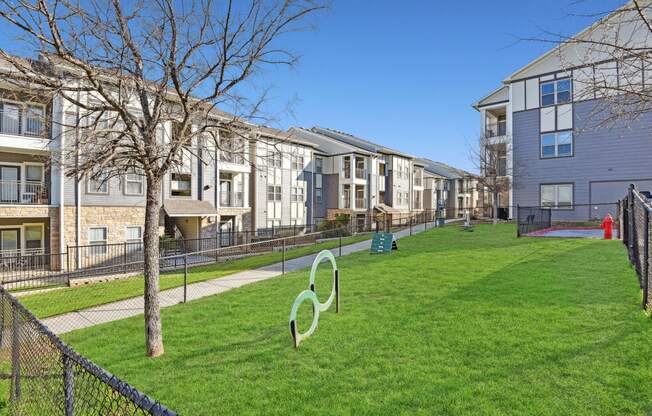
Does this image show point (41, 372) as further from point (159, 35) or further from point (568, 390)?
point (568, 390)

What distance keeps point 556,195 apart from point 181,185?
27352 millimetres

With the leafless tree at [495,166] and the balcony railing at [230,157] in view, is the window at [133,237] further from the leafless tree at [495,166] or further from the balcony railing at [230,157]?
the leafless tree at [495,166]

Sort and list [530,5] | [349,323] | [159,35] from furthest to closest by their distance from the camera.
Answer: [349,323] → [159,35] → [530,5]

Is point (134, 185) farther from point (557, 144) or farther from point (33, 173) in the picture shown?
point (557, 144)

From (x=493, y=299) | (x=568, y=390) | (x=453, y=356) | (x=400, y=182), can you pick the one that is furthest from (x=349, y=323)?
(x=400, y=182)

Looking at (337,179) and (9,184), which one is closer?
→ (9,184)

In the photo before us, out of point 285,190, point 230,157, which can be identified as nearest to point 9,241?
point 230,157

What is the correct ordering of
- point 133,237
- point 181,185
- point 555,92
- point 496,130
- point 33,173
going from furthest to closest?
1. point 496,130
2. point 555,92
3. point 181,185
4. point 133,237
5. point 33,173

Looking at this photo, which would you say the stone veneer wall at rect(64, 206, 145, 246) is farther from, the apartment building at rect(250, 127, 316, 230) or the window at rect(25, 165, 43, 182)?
the apartment building at rect(250, 127, 316, 230)

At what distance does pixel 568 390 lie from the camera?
13.6 ft

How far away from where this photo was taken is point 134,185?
2206 cm

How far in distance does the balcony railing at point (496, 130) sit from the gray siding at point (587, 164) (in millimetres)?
3557

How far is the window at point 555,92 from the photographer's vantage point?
27.0 m

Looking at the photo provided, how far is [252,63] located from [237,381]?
5100 millimetres
